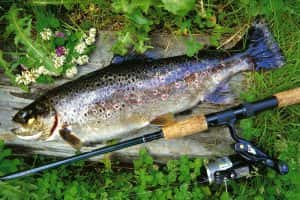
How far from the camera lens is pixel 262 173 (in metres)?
3.37

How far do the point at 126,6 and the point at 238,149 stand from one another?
1.15 metres

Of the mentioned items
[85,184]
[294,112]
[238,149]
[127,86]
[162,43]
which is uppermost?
[162,43]

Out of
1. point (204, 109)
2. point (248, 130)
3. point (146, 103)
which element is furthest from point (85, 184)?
point (248, 130)

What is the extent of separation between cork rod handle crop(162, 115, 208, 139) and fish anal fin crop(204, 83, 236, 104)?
28 cm

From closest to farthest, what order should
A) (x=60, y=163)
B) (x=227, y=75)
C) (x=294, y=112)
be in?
(x=60, y=163) → (x=227, y=75) → (x=294, y=112)

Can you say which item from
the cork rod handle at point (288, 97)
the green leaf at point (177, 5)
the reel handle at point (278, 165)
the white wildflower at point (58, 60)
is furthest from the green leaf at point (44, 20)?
the reel handle at point (278, 165)

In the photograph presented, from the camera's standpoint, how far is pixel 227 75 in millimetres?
3180

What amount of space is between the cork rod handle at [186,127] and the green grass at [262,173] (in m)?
0.39

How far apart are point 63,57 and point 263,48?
1363mm

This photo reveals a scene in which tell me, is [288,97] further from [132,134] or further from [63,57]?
[63,57]

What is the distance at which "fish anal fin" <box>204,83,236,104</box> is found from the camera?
324 centimetres

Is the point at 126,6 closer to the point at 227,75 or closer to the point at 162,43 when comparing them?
the point at 162,43

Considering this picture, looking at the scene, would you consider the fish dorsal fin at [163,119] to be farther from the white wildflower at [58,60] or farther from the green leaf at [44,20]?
the green leaf at [44,20]

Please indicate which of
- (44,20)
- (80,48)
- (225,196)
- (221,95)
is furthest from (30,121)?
(225,196)
